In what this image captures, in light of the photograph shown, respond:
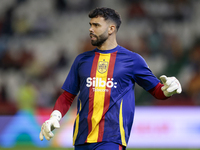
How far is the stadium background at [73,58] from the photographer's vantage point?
8.41 meters

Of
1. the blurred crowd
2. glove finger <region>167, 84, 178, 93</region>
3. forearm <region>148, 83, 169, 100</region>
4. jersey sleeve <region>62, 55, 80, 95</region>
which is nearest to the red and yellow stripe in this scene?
jersey sleeve <region>62, 55, 80, 95</region>

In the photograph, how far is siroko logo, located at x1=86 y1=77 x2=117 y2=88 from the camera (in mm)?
3457

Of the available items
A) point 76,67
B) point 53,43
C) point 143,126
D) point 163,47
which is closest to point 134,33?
point 163,47

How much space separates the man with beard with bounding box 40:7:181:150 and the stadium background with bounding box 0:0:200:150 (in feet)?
16.1

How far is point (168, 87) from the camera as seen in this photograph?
10.7ft

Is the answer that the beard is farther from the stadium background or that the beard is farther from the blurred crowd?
the blurred crowd

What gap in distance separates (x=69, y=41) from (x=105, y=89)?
9275 mm

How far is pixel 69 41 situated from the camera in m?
12.6

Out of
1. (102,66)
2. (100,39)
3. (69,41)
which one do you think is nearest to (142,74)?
(102,66)

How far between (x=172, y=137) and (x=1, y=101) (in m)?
4.98

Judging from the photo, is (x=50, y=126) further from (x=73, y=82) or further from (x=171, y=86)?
(x=171, y=86)

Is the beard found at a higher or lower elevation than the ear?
lower

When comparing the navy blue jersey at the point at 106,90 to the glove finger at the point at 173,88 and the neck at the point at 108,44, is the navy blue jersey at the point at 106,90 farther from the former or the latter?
the glove finger at the point at 173,88

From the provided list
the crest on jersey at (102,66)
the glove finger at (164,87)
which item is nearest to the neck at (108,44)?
the crest on jersey at (102,66)
